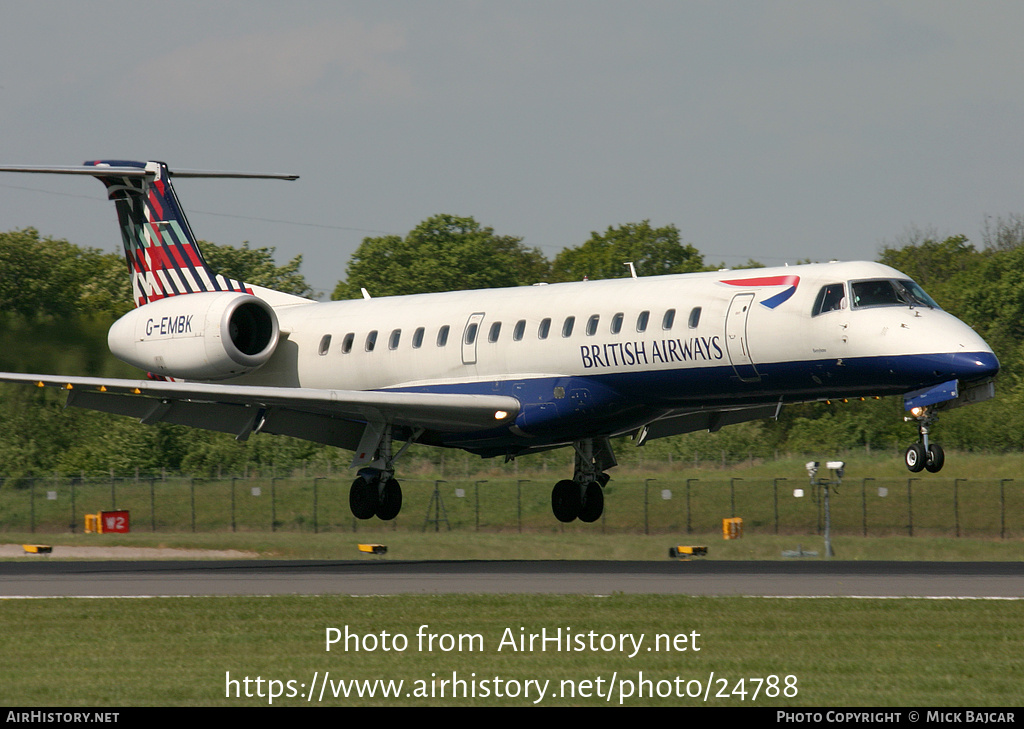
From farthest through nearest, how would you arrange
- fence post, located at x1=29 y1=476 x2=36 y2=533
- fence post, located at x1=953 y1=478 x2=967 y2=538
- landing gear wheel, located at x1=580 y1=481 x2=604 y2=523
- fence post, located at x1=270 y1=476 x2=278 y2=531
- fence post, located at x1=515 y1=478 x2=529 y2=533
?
fence post, located at x1=29 y1=476 x2=36 y2=533 → fence post, located at x1=270 y1=476 x2=278 y2=531 → fence post, located at x1=515 y1=478 x2=529 y2=533 → fence post, located at x1=953 y1=478 x2=967 y2=538 → landing gear wheel, located at x1=580 y1=481 x2=604 y2=523

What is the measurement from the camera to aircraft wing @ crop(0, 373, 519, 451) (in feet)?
89.9

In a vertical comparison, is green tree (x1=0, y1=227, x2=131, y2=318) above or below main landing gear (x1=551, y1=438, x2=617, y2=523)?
above

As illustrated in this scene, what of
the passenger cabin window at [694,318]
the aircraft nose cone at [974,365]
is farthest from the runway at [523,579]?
the passenger cabin window at [694,318]

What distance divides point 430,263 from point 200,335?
72.2m

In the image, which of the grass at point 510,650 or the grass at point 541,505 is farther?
the grass at point 541,505

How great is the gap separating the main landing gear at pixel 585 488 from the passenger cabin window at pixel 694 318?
19.6ft

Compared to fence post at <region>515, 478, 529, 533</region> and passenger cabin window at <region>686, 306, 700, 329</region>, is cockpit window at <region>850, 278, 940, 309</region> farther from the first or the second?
fence post at <region>515, 478, 529, 533</region>

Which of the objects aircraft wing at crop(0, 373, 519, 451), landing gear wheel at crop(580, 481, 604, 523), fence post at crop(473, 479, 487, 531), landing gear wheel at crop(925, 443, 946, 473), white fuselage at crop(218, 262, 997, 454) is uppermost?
white fuselage at crop(218, 262, 997, 454)

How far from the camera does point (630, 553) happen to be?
40719 mm

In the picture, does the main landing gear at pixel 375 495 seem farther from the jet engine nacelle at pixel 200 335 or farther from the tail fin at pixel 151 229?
the tail fin at pixel 151 229

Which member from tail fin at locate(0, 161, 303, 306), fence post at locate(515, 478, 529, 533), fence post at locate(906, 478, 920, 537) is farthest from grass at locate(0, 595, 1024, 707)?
fence post at locate(906, 478, 920, 537)

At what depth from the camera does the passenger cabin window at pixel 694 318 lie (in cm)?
2544

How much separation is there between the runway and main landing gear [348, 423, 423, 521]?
138cm
